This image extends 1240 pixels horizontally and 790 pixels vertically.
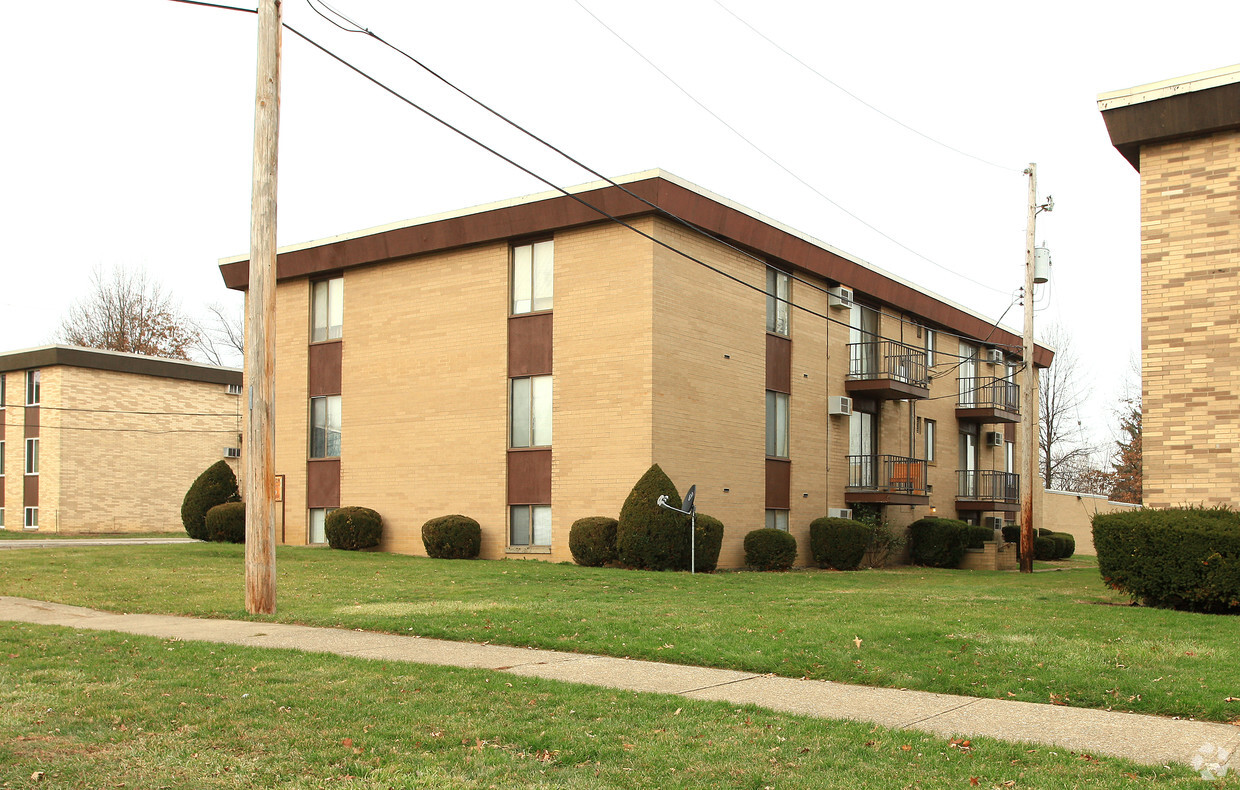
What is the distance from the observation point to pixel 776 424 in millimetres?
27484

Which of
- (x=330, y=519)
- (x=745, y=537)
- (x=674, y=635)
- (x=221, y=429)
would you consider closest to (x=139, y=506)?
(x=221, y=429)

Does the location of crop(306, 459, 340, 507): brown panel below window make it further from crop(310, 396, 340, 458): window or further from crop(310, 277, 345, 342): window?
crop(310, 277, 345, 342): window

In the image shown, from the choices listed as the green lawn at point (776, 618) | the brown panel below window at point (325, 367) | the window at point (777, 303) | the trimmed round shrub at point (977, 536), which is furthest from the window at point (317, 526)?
the trimmed round shrub at point (977, 536)

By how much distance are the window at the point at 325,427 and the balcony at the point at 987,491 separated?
2126 centimetres

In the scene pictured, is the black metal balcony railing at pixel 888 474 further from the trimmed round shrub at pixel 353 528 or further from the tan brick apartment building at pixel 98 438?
the tan brick apartment building at pixel 98 438

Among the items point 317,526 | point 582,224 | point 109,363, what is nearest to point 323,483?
point 317,526

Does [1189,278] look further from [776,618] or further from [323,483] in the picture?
[323,483]

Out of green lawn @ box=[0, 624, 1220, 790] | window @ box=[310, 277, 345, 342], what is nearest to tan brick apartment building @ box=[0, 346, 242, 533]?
window @ box=[310, 277, 345, 342]

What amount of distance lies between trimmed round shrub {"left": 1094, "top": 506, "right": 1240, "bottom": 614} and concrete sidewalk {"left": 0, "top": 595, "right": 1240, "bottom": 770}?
735cm

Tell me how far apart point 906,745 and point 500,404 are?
778 inches

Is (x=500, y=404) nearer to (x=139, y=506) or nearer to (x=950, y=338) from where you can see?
(x=950, y=338)

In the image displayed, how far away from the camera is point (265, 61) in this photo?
521 inches

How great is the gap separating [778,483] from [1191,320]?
39.2 feet

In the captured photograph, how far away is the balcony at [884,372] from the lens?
30391 millimetres
